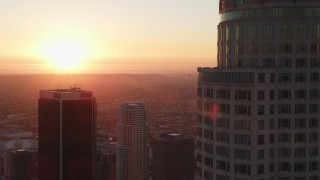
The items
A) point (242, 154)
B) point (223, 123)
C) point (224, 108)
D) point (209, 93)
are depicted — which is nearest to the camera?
point (242, 154)

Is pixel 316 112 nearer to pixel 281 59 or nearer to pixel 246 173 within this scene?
pixel 281 59

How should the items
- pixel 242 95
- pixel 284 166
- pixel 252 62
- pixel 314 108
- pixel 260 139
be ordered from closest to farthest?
pixel 242 95 → pixel 260 139 → pixel 284 166 → pixel 314 108 → pixel 252 62

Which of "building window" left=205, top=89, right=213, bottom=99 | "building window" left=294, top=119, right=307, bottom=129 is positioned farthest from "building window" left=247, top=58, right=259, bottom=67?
"building window" left=294, top=119, right=307, bottom=129

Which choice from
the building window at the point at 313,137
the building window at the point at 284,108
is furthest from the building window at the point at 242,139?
the building window at the point at 313,137

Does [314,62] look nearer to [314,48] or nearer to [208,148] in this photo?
[314,48]

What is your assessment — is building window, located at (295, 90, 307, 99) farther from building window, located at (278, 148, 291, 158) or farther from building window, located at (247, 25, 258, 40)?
building window, located at (247, 25, 258, 40)

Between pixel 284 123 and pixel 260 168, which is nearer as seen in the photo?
pixel 260 168

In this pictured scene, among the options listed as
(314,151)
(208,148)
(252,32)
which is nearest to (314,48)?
(252,32)
